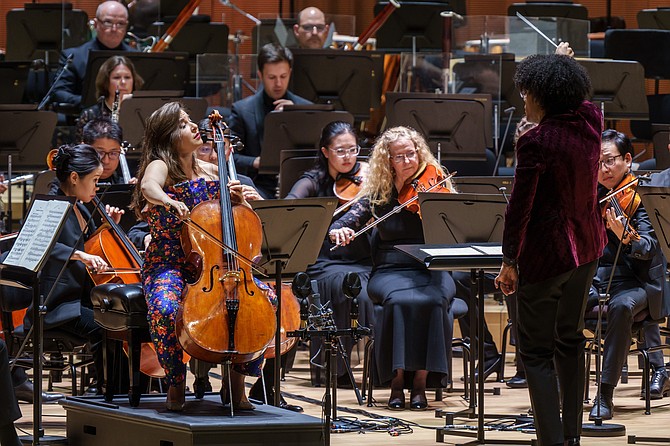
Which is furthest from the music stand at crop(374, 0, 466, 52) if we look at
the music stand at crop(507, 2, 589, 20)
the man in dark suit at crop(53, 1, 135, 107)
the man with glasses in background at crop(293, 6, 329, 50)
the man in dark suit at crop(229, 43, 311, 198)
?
the man in dark suit at crop(53, 1, 135, 107)

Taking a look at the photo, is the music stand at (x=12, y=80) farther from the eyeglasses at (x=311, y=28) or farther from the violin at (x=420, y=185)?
the violin at (x=420, y=185)

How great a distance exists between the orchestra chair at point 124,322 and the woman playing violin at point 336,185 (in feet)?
5.17

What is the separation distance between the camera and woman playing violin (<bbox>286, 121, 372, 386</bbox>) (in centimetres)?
528

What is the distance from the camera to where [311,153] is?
555 centimetres

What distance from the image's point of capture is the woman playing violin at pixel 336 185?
5.28m

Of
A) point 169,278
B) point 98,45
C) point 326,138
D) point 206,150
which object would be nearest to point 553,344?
point 169,278

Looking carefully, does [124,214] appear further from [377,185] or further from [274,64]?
[274,64]

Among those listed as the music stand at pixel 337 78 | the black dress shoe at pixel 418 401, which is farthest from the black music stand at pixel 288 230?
the music stand at pixel 337 78

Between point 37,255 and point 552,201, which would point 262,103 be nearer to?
point 37,255

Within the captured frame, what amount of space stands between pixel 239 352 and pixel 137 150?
8.43 ft

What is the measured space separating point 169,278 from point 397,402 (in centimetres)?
157

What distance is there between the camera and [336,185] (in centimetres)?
534

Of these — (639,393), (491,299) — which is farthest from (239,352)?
(491,299)

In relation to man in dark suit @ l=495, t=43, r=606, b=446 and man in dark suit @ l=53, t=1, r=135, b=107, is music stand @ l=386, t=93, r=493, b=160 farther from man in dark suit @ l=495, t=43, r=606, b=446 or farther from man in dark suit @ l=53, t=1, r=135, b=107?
man in dark suit @ l=495, t=43, r=606, b=446
